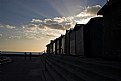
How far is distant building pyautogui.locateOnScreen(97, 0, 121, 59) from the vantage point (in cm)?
433

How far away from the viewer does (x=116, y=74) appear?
2535mm

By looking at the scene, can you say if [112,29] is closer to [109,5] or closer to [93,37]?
[109,5]

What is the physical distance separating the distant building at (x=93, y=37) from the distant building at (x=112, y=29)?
1.95 m

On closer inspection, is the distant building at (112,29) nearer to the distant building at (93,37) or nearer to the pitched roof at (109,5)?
the pitched roof at (109,5)

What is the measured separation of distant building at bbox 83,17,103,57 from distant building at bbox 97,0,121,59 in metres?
1.95

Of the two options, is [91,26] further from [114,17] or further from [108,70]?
[108,70]

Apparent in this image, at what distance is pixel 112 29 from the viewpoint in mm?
4680

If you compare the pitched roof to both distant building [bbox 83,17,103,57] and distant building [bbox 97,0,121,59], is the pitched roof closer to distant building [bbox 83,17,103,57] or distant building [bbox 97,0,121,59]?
distant building [bbox 97,0,121,59]

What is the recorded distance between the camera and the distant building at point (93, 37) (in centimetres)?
723

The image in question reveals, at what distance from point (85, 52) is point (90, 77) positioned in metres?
4.57

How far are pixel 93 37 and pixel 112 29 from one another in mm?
3196

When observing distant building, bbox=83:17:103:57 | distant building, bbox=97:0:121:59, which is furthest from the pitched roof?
distant building, bbox=83:17:103:57

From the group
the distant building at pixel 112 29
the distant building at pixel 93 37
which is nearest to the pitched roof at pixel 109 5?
the distant building at pixel 112 29

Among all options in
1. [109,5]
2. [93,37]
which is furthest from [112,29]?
[93,37]
